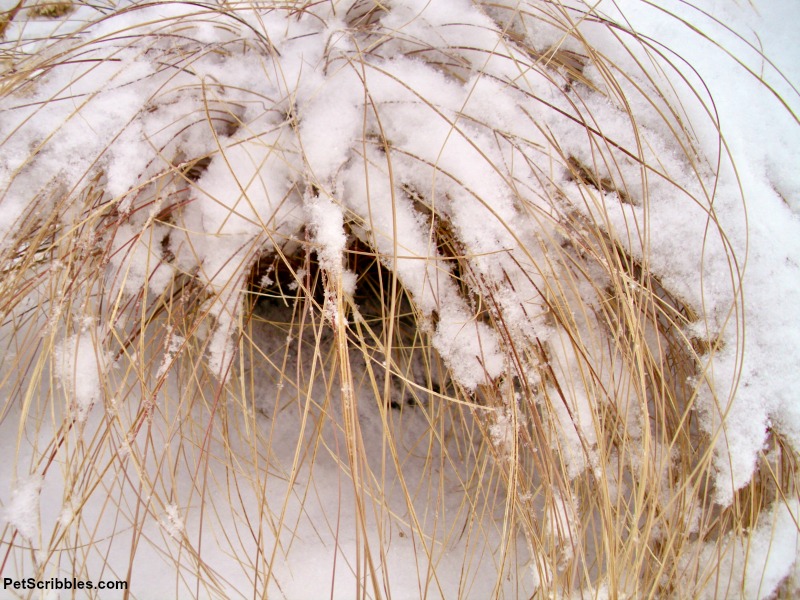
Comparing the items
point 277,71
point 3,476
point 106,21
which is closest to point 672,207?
point 277,71

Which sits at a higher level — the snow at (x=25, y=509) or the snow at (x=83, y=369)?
the snow at (x=83, y=369)

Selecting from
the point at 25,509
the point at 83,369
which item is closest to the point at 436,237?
the point at 83,369

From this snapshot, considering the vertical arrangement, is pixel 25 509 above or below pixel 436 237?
below

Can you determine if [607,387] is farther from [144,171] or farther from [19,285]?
[19,285]

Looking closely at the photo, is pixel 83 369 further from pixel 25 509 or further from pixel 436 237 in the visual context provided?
pixel 436 237

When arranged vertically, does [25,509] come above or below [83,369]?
below

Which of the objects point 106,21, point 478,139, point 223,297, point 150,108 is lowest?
point 223,297

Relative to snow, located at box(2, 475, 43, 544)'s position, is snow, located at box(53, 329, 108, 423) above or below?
above

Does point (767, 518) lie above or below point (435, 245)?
below
